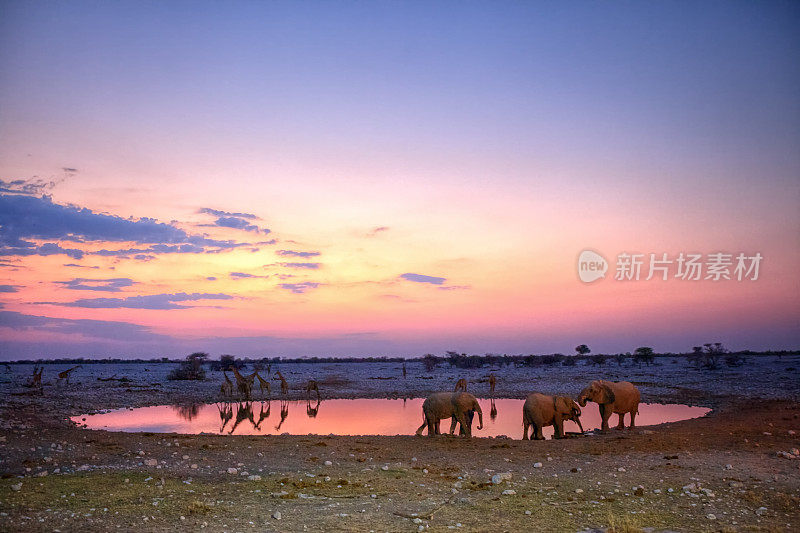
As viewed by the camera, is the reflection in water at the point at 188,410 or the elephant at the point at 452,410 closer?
the elephant at the point at 452,410

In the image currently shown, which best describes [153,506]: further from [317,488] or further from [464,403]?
[464,403]

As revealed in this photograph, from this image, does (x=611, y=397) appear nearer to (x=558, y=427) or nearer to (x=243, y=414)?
(x=558, y=427)

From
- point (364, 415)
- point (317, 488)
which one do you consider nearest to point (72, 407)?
point (364, 415)

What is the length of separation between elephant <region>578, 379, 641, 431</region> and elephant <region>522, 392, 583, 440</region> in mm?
1344

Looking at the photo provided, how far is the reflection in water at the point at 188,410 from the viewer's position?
29.9 m

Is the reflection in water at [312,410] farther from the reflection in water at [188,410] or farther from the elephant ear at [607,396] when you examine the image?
the elephant ear at [607,396]

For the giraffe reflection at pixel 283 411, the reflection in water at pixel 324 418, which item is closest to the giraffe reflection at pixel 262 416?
the reflection in water at pixel 324 418

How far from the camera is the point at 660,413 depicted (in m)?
29.3

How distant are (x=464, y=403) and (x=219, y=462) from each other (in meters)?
9.82

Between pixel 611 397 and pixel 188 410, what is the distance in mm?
24586

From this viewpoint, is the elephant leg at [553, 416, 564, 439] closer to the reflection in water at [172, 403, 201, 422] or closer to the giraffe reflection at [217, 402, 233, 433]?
the giraffe reflection at [217, 402, 233, 433]

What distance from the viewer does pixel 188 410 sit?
108 feet

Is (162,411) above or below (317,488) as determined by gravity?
below

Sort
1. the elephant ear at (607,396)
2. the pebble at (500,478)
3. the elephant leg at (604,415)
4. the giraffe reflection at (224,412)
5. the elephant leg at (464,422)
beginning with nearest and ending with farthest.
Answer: the pebble at (500,478) → the elephant leg at (464,422) → the elephant leg at (604,415) → the elephant ear at (607,396) → the giraffe reflection at (224,412)
